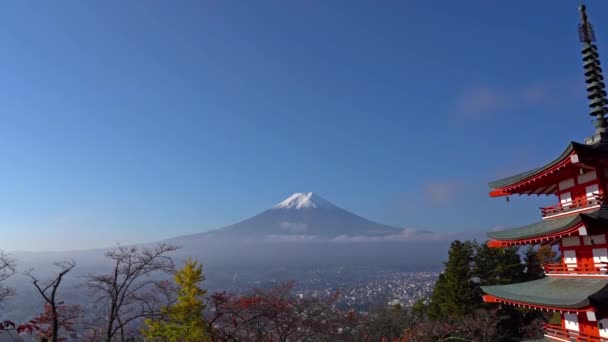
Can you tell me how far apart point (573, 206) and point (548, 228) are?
0.77 meters

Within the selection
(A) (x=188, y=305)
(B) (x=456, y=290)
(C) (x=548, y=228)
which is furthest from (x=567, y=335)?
(A) (x=188, y=305)

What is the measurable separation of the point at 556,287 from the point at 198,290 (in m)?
18.9

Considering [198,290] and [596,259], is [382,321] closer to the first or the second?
[198,290]

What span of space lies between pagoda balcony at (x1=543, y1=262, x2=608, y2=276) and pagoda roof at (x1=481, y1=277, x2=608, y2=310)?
6.0 inches

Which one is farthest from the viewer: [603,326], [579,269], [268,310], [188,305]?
[188,305]

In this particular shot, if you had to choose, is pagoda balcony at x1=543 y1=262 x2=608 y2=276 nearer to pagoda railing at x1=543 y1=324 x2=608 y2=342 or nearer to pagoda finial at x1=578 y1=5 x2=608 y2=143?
pagoda railing at x1=543 y1=324 x2=608 y2=342

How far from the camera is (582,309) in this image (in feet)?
26.4

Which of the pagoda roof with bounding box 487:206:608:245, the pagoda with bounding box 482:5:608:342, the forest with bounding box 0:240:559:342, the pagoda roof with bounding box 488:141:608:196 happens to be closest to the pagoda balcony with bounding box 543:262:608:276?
the pagoda with bounding box 482:5:608:342

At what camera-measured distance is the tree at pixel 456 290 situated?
26.0m

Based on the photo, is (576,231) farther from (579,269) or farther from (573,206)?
(579,269)

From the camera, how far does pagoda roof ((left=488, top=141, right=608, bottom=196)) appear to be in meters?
8.43

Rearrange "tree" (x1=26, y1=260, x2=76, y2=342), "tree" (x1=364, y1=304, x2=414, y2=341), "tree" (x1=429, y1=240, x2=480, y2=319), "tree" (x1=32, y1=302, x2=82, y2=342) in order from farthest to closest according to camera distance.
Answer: "tree" (x1=364, y1=304, x2=414, y2=341)
"tree" (x1=429, y1=240, x2=480, y2=319)
"tree" (x1=32, y1=302, x2=82, y2=342)
"tree" (x1=26, y1=260, x2=76, y2=342)

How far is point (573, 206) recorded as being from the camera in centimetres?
960

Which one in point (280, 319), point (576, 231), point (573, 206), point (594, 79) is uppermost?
point (594, 79)
